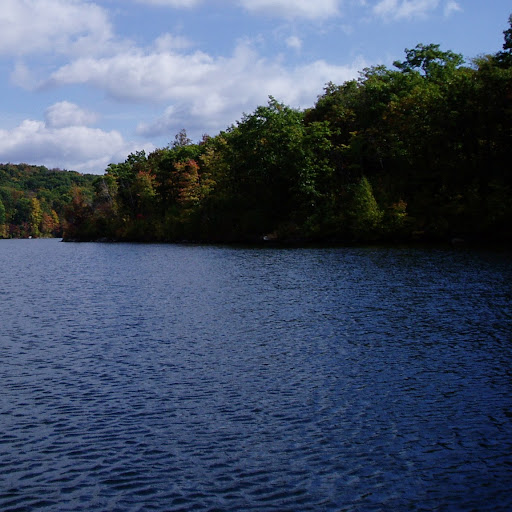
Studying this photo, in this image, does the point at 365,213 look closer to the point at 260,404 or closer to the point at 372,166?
the point at 372,166

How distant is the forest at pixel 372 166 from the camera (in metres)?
70.1

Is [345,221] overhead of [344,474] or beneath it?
overhead

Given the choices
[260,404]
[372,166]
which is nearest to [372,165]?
[372,166]

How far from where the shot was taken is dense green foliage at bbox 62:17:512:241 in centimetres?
7012

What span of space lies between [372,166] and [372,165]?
19 centimetres

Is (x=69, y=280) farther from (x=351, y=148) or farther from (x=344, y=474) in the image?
(x=351, y=148)

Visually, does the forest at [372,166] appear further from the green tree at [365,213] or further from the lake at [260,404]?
the lake at [260,404]

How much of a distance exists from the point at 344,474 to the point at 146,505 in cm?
389

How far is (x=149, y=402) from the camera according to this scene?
1525cm

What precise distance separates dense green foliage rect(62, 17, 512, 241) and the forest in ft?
0.60

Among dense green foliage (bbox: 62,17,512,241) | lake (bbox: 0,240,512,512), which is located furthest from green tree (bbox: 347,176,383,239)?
lake (bbox: 0,240,512,512)

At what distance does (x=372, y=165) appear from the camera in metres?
88.5

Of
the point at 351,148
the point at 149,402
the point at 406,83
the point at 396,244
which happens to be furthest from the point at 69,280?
the point at 406,83

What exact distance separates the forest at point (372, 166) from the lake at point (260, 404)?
43376 millimetres
